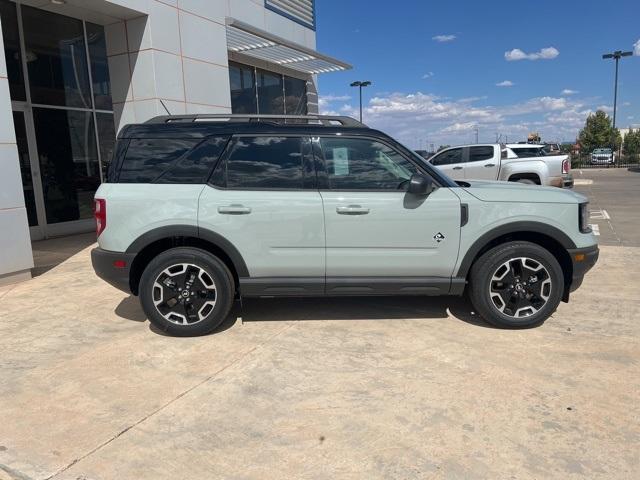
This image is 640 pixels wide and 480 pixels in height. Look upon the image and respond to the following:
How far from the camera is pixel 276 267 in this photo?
436 centimetres

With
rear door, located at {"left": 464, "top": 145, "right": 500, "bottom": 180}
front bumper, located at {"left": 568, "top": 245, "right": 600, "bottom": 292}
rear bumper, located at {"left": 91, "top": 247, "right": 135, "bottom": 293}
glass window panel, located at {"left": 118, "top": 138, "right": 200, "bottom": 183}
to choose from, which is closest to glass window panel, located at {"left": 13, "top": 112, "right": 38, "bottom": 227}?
rear bumper, located at {"left": 91, "top": 247, "right": 135, "bottom": 293}

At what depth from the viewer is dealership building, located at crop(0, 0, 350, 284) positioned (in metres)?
9.17

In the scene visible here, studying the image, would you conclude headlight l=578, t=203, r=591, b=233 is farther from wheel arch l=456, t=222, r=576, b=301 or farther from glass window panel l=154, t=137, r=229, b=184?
glass window panel l=154, t=137, r=229, b=184

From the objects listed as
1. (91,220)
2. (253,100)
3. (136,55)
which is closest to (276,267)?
(136,55)

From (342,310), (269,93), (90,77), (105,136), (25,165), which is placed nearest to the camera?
(342,310)

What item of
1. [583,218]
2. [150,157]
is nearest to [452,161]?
[583,218]

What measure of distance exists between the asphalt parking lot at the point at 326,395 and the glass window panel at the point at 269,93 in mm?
10846

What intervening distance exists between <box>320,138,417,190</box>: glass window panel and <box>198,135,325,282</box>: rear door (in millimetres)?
199

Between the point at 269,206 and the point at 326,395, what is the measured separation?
1.69 m

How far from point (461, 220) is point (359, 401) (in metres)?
1.87

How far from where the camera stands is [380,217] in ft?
14.0

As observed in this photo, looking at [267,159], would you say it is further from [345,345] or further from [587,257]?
[587,257]

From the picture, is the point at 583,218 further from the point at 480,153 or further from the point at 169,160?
the point at 480,153

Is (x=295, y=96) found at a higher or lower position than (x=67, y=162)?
higher
